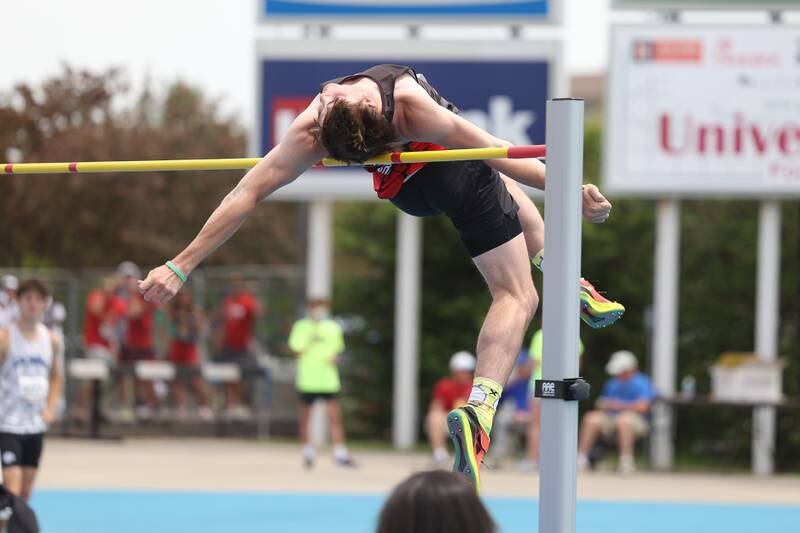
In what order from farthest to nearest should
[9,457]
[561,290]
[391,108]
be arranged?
[9,457] < [391,108] < [561,290]

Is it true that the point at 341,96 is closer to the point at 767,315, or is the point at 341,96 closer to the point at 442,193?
the point at 442,193

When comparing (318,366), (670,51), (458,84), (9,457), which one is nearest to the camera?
(9,457)

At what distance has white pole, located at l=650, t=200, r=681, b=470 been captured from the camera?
16438 mm

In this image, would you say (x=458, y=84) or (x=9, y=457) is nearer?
(x=9, y=457)

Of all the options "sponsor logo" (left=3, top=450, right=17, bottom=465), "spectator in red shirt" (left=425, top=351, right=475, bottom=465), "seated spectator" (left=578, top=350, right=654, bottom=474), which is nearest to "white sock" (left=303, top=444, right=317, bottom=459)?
"spectator in red shirt" (left=425, top=351, right=475, bottom=465)

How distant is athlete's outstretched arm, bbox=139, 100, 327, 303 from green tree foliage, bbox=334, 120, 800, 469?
1377 centimetres

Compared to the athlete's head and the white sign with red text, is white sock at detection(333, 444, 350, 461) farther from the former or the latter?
the athlete's head

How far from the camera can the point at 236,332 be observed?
19.2 m

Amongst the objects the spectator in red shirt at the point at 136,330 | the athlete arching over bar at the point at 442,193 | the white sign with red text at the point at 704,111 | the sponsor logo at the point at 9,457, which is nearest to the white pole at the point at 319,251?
→ the spectator in red shirt at the point at 136,330

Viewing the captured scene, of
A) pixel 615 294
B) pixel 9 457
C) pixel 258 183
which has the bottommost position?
pixel 9 457

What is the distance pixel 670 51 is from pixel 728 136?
3.63ft

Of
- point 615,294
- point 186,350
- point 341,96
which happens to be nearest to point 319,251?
point 186,350

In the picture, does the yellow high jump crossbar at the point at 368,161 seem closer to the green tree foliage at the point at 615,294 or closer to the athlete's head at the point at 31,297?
the athlete's head at the point at 31,297

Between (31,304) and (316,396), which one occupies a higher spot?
(31,304)
